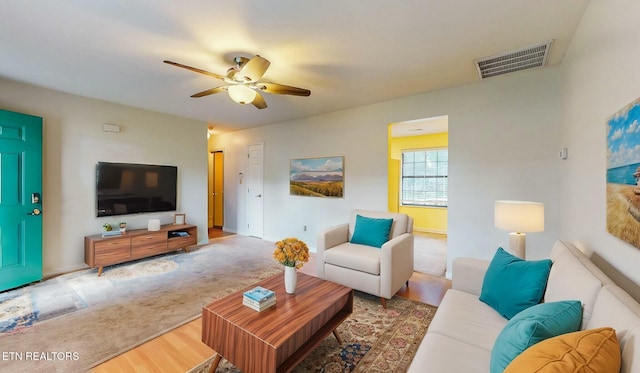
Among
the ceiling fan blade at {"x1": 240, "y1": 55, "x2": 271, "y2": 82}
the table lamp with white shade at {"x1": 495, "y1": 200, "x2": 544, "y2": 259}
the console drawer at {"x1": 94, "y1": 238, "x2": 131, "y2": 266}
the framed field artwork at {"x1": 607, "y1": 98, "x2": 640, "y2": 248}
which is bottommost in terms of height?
the console drawer at {"x1": 94, "y1": 238, "x2": 131, "y2": 266}

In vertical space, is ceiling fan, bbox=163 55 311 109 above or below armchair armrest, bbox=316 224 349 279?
above

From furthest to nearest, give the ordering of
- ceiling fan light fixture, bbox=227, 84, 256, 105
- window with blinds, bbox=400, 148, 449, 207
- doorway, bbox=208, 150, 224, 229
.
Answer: doorway, bbox=208, 150, 224, 229 < window with blinds, bbox=400, 148, 449, 207 < ceiling fan light fixture, bbox=227, 84, 256, 105

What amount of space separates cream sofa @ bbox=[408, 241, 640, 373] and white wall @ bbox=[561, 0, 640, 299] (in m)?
0.16

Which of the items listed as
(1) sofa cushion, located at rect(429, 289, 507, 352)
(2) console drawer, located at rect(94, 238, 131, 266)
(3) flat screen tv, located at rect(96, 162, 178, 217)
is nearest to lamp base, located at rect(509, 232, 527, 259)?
(1) sofa cushion, located at rect(429, 289, 507, 352)

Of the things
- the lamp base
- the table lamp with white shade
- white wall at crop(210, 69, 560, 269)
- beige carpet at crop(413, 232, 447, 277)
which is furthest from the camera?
beige carpet at crop(413, 232, 447, 277)

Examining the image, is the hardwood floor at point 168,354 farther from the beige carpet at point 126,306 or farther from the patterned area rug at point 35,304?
the patterned area rug at point 35,304

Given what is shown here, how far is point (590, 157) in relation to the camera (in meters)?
1.73

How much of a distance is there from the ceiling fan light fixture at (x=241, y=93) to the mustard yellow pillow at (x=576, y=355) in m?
2.59

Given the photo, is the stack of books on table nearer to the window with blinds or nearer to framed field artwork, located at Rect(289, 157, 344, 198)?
framed field artwork, located at Rect(289, 157, 344, 198)

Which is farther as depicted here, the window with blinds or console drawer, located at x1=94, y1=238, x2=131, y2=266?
the window with blinds

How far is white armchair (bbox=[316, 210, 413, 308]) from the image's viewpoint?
2.48m

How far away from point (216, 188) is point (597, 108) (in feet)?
22.7

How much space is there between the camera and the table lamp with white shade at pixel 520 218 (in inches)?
79.4

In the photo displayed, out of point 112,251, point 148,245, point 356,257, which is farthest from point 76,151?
point 356,257
